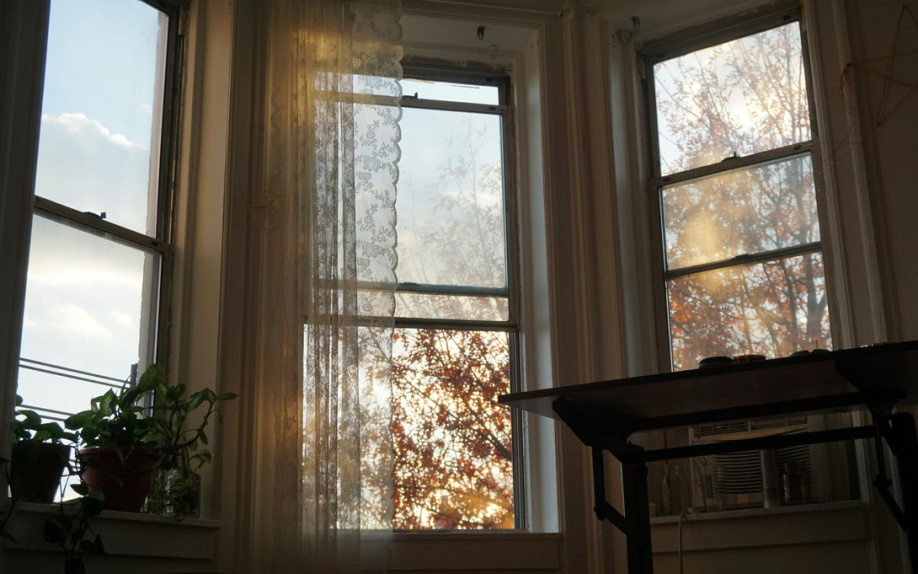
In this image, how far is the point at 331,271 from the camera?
318cm

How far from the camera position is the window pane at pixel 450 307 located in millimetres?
3598

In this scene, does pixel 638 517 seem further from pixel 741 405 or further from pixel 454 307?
pixel 454 307

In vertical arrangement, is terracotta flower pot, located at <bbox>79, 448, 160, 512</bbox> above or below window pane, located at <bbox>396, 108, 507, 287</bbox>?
below

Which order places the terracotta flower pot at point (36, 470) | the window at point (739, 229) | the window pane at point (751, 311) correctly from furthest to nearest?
the window pane at point (751, 311) → the window at point (739, 229) → the terracotta flower pot at point (36, 470)

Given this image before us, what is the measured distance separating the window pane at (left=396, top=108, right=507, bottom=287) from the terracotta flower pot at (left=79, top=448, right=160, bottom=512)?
48.7 inches

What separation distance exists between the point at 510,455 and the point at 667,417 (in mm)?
994

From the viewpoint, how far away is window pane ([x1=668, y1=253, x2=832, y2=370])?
3.32 meters

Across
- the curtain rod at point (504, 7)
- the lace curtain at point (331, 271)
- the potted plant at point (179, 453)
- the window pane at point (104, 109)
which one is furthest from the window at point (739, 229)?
the window pane at point (104, 109)

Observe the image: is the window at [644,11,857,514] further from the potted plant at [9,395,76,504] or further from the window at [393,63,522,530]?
the potted plant at [9,395,76,504]

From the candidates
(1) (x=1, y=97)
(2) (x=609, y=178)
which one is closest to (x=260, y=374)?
(1) (x=1, y=97)

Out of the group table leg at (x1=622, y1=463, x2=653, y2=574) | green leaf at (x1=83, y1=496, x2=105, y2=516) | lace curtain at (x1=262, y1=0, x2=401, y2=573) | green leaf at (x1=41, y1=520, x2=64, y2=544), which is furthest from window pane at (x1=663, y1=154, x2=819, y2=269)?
green leaf at (x1=41, y1=520, x2=64, y2=544)

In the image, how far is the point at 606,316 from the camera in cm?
348

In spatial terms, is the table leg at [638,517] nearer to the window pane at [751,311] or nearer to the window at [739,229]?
the window at [739,229]

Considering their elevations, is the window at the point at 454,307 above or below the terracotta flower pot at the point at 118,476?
above
